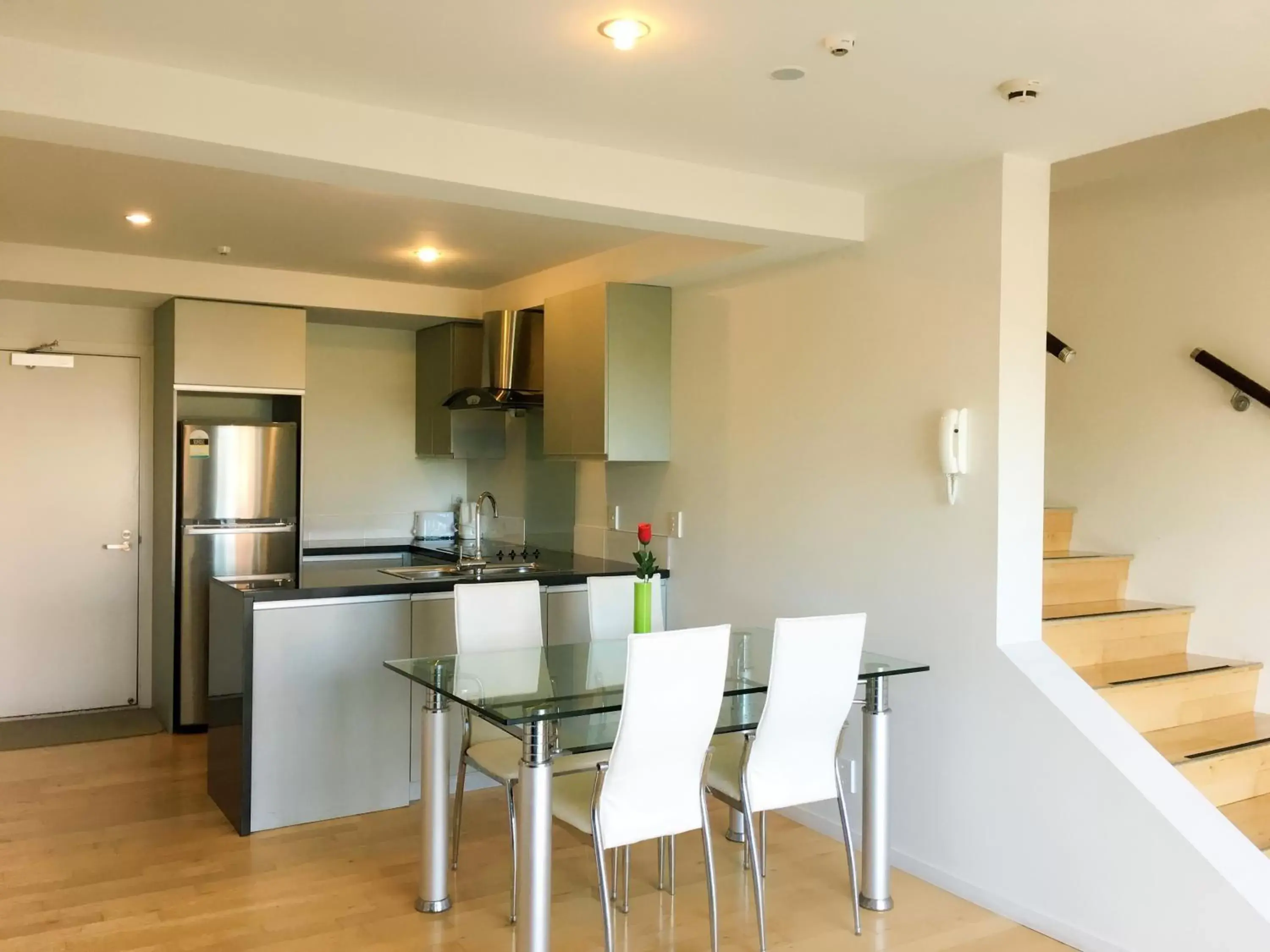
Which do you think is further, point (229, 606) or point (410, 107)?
point (229, 606)

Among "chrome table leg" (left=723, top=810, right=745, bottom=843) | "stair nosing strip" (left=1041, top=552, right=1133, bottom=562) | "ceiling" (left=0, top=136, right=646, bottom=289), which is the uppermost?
"ceiling" (left=0, top=136, right=646, bottom=289)

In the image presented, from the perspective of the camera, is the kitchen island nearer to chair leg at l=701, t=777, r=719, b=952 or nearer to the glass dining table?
the glass dining table

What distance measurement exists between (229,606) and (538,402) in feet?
6.76

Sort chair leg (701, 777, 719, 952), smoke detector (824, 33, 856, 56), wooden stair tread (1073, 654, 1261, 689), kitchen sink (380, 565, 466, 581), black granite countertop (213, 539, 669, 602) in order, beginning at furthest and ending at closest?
kitchen sink (380, 565, 466, 581)
black granite countertop (213, 539, 669, 602)
wooden stair tread (1073, 654, 1261, 689)
chair leg (701, 777, 719, 952)
smoke detector (824, 33, 856, 56)

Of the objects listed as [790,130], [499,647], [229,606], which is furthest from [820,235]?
[229,606]

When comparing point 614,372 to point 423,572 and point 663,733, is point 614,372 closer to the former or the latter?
point 423,572

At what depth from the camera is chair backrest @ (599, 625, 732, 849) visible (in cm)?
280

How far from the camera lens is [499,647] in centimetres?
393

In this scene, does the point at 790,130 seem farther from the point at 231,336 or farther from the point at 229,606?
the point at 231,336

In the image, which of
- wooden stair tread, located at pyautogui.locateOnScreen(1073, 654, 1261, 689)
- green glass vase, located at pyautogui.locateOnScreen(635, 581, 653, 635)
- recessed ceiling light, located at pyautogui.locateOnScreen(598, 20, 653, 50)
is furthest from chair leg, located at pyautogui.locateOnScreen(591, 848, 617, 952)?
recessed ceiling light, located at pyautogui.locateOnScreen(598, 20, 653, 50)

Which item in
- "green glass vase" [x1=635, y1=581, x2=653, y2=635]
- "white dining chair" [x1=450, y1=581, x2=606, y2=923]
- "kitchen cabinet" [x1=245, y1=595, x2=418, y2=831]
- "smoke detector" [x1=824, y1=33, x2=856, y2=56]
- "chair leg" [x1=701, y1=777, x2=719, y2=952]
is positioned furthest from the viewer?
"kitchen cabinet" [x1=245, y1=595, x2=418, y2=831]

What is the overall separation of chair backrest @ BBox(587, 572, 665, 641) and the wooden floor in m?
0.78

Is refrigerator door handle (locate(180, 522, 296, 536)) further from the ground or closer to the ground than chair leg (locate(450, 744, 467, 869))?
further from the ground

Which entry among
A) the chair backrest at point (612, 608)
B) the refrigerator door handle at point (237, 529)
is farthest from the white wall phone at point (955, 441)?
the refrigerator door handle at point (237, 529)
